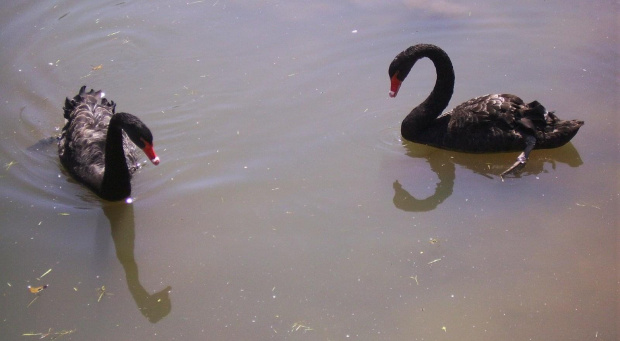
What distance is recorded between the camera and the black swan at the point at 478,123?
5.96 metres

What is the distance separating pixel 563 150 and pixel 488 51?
190 cm

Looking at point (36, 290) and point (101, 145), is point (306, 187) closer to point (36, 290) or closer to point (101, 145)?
point (101, 145)

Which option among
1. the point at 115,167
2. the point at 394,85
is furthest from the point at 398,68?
the point at 115,167

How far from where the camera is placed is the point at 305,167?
19.4 ft

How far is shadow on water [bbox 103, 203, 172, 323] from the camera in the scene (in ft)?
15.1

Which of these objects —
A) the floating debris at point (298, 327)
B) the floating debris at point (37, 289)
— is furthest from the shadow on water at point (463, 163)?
the floating debris at point (37, 289)

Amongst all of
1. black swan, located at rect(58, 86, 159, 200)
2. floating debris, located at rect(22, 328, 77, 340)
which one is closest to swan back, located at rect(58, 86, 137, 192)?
black swan, located at rect(58, 86, 159, 200)

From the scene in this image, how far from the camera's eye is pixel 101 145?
6047 millimetres

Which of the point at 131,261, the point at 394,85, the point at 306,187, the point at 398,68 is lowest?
the point at 131,261

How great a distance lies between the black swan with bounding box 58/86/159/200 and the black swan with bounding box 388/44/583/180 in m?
2.53

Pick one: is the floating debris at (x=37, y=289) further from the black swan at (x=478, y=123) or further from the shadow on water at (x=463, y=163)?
the black swan at (x=478, y=123)

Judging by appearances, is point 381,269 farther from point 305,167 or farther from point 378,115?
point 378,115

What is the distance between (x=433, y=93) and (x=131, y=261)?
327cm

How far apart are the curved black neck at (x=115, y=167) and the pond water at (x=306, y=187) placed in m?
0.22
